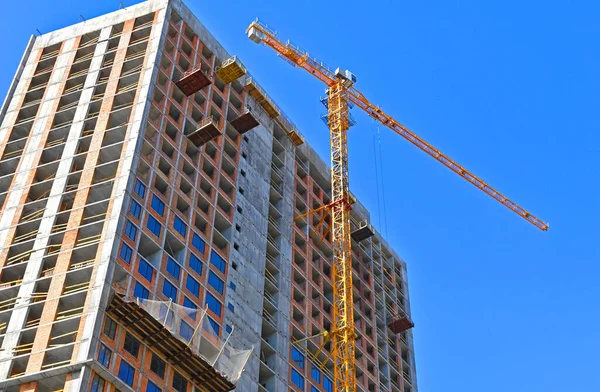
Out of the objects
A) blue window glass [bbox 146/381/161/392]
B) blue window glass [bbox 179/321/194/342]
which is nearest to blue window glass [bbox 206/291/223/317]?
blue window glass [bbox 179/321/194/342]

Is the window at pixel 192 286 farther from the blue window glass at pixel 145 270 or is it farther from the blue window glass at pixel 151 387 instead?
the blue window glass at pixel 151 387

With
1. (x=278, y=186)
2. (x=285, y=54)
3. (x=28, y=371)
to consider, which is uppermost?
(x=285, y=54)

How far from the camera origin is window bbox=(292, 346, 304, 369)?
105m

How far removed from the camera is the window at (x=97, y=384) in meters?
76.2

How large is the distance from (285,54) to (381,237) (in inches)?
1205

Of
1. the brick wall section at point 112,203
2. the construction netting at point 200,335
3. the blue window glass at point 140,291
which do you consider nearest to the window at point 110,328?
the brick wall section at point 112,203

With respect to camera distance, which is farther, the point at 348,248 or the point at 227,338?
the point at 348,248

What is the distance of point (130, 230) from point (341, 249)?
1450 inches

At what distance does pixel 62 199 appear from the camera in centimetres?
9331

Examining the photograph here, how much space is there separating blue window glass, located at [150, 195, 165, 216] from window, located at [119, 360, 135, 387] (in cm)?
1839

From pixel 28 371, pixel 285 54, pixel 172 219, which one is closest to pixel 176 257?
pixel 172 219

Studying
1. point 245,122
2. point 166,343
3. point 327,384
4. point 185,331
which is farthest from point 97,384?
→ point 245,122

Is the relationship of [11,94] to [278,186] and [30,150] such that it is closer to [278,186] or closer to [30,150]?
[30,150]

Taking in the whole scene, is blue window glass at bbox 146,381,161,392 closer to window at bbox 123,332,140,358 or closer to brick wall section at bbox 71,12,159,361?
window at bbox 123,332,140,358
